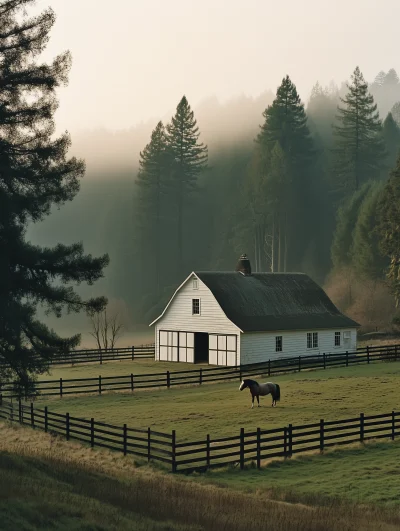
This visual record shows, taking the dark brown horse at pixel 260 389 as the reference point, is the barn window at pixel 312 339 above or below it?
above

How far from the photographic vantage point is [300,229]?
126m

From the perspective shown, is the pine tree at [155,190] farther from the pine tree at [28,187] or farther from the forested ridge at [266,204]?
the pine tree at [28,187]

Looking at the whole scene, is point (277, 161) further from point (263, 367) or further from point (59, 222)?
point (59, 222)

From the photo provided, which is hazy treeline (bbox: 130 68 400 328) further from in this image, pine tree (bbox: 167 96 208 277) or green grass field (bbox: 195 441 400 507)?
green grass field (bbox: 195 441 400 507)

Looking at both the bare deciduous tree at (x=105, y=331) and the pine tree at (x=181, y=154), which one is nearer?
the bare deciduous tree at (x=105, y=331)

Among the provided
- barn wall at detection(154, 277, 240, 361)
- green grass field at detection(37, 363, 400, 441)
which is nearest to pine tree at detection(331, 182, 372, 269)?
barn wall at detection(154, 277, 240, 361)

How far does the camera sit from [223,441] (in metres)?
32.9

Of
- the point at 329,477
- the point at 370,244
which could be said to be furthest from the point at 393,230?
the point at 329,477

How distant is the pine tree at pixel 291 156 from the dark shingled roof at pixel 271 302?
5443 centimetres

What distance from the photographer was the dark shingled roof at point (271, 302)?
61000 mm

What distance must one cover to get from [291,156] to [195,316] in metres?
68.5

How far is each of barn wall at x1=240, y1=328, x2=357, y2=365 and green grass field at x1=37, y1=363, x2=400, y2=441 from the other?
6.48m

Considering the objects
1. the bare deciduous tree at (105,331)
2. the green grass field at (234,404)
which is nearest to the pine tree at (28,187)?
the green grass field at (234,404)

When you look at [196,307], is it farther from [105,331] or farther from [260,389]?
[260,389]
